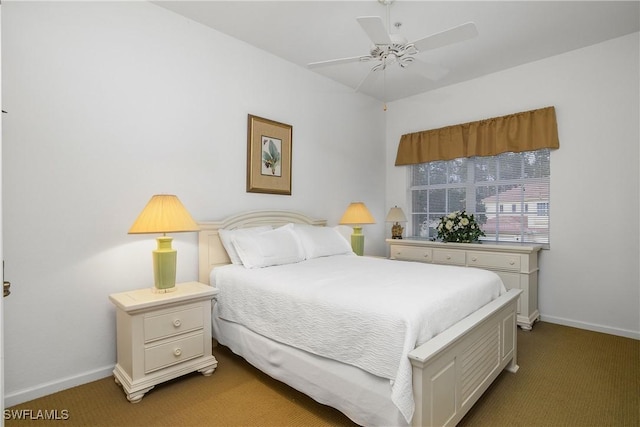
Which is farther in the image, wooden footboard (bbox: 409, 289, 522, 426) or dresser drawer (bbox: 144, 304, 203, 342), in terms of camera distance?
dresser drawer (bbox: 144, 304, 203, 342)

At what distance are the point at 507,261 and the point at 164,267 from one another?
313 cm

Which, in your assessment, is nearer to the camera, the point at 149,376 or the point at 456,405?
the point at 456,405

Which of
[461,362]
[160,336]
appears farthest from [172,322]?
[461,362]

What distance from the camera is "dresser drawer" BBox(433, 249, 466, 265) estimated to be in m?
3.85

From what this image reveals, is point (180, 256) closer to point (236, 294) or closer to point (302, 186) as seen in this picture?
point (236, 294)

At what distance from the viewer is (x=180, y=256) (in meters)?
2.87

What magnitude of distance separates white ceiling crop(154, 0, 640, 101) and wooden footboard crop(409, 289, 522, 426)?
2207mm

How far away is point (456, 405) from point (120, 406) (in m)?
1.90

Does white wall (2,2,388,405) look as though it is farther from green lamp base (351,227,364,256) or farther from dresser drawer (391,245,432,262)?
dresser drawer (391,245,432,262)

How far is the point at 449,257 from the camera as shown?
3.93 metres

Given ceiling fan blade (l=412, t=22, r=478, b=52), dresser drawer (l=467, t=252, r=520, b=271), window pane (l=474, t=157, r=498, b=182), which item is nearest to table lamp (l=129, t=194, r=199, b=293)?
ceiling fan blade (l=412, t=22, r=478, b=52)

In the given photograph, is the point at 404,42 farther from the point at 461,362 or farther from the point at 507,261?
the point at 507,261

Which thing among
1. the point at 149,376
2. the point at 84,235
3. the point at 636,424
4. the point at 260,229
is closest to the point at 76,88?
the point at 84,235

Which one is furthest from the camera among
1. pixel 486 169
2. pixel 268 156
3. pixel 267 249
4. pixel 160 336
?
pixel 486 169
